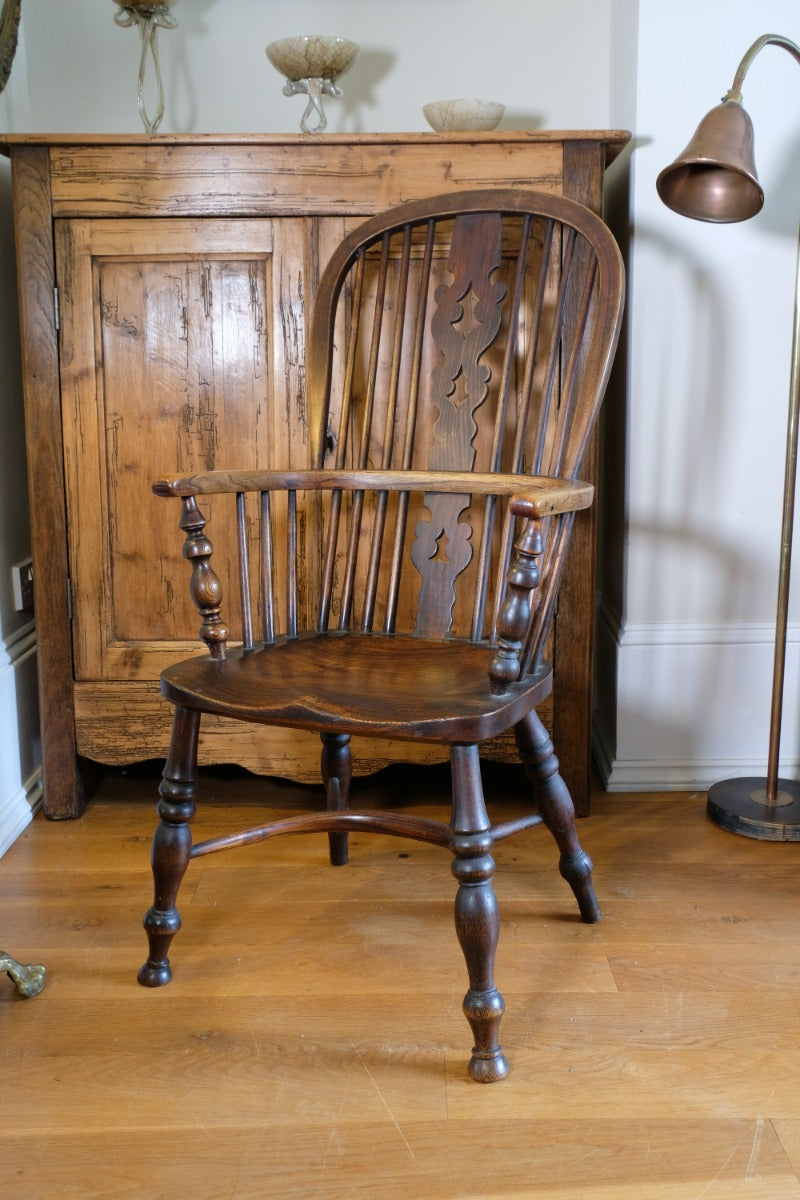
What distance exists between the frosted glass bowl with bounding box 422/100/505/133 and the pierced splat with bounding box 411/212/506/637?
435 mm

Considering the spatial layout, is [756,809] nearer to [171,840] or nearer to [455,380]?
[455,380]

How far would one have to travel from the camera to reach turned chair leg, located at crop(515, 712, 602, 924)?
1646mm

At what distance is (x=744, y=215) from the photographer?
191 centimetres

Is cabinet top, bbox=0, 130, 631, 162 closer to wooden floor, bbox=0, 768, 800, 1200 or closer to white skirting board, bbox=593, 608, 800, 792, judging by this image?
white skirting board, bbox=593, 608, 800, 792

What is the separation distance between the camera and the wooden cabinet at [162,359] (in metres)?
2.03

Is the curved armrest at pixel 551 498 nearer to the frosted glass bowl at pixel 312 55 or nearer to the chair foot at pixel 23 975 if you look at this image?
the chair foot at pixel 23 975

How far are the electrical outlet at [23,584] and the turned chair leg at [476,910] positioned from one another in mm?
1269

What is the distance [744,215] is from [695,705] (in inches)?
38.2

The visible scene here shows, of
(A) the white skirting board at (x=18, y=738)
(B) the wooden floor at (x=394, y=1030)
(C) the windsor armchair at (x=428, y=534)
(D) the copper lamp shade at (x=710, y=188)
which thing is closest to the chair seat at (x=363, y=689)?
(C) the windsor armchair at (x=428, y=534)

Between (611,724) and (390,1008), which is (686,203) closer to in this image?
(611,724)

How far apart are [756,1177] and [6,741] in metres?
1.55

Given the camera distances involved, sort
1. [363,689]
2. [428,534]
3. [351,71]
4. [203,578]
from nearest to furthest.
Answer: [363,689]
[203,578]
[428,534]
[351,71]

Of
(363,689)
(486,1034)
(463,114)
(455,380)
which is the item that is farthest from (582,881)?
(463,114)

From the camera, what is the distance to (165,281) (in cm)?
208
